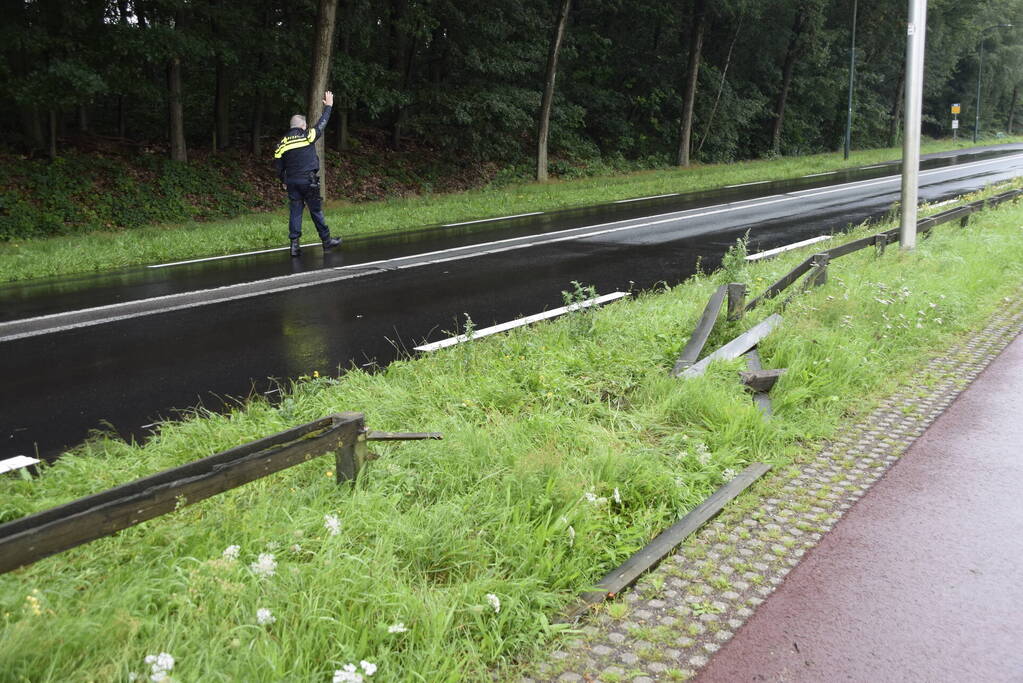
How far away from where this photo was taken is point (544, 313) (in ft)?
30.1

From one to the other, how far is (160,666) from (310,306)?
6905mm

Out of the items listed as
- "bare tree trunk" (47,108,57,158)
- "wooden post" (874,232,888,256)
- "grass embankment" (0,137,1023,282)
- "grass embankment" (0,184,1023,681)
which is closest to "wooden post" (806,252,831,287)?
"grass embankment" (0,184,1023,681)

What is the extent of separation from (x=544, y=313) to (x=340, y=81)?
1729cm

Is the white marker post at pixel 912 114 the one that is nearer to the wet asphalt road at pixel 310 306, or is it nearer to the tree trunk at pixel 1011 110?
the wet asphalt road at pixel 310 306

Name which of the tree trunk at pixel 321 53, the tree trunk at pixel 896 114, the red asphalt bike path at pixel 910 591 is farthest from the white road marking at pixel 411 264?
the tree trunk at pixel 896 114

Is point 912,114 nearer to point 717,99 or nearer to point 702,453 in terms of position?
point 702,453

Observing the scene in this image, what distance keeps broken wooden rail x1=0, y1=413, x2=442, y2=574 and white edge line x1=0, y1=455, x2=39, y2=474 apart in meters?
2.02

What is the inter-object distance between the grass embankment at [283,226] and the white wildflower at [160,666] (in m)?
11.0

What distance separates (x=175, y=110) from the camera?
2284cm

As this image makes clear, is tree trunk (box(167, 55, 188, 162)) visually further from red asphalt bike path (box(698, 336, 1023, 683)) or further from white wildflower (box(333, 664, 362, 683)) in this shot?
white wildflower (box(333, 664, 362, 683))

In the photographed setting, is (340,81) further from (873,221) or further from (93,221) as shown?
(873,221)

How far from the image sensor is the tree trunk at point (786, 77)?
4262 cm

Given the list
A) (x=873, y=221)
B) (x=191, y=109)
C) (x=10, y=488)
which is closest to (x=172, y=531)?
(x=10, y=488)

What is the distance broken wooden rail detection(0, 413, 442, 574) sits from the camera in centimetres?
298
